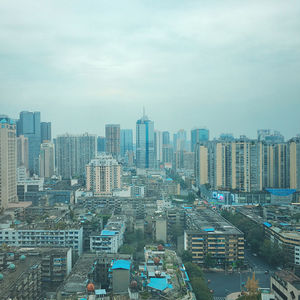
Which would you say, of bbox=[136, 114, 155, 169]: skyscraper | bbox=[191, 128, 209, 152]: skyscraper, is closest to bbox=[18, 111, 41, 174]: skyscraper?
bbox=[136, 114, 155, 169]: skyscraper

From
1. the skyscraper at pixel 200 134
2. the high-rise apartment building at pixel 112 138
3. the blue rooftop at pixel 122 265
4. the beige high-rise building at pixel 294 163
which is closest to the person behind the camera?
the blue rooftop at pixel 122 265

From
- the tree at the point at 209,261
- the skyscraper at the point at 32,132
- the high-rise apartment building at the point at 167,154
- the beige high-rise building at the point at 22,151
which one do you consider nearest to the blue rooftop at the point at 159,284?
the tree at the point at 209,261

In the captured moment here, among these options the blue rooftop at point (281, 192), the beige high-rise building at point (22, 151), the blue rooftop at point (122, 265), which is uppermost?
the beige high-rise building at point (22, 151)

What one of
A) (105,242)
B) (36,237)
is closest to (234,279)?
(105,242)

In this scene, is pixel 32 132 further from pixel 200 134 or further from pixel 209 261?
pixel 209 261

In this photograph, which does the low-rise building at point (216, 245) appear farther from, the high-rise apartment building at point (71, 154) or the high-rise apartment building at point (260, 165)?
the high-rise apartment building at point (71, 154)

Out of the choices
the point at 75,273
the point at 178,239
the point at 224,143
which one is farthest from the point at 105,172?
the point at 75,273

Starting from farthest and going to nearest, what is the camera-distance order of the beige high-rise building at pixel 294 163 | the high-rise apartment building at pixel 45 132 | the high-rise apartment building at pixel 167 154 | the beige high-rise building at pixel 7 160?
the high-rise apartment building at pixel 167 154 < the high-rise apartment building at pixel 45 132 < the beige high-rise building at pixel 294 163 < the beige high-rise building at pixel 7 160
